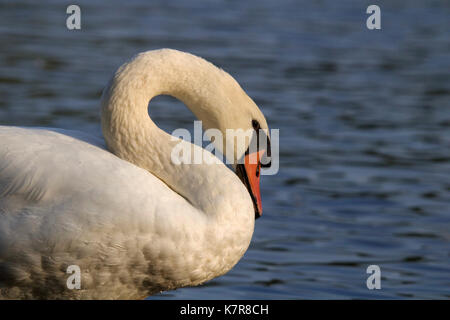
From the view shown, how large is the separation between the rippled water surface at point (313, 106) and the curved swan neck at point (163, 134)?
4.33 feet

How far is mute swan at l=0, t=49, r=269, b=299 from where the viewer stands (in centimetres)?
426

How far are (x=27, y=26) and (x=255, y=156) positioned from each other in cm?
982

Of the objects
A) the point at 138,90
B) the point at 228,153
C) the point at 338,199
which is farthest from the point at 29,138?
the point at 338,199

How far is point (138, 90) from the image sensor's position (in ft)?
15.1

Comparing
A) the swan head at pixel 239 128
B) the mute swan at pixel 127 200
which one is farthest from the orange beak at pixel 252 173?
the mute swan at pixel 127 200

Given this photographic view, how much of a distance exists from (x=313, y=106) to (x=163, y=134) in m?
5.73

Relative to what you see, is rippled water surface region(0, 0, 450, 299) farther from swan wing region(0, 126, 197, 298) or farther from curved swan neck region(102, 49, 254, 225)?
swan wing region(0, 126, 197, 298)

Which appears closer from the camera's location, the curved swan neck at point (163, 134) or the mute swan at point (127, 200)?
the mute swan at point (127, 200)

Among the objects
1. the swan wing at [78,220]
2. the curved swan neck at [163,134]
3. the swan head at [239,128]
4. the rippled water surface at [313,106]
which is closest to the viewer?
the swan wing at [78,220]

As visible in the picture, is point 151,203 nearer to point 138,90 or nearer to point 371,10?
point 138,90

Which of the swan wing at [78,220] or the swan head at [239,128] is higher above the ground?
the swan head at [239,128]

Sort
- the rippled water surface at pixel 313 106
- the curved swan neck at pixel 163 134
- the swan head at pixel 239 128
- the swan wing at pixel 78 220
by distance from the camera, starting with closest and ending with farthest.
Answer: the swan wing at pixel 78 220
the curved swan neck at pixel 163 134
the swan head at pixel 239 128
the rippled water surface at pixel 313 106

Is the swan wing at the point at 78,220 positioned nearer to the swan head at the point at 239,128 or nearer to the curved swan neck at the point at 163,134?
the curved swan neck at the point at 163,134

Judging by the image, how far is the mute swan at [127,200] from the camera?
4258 millimetres
